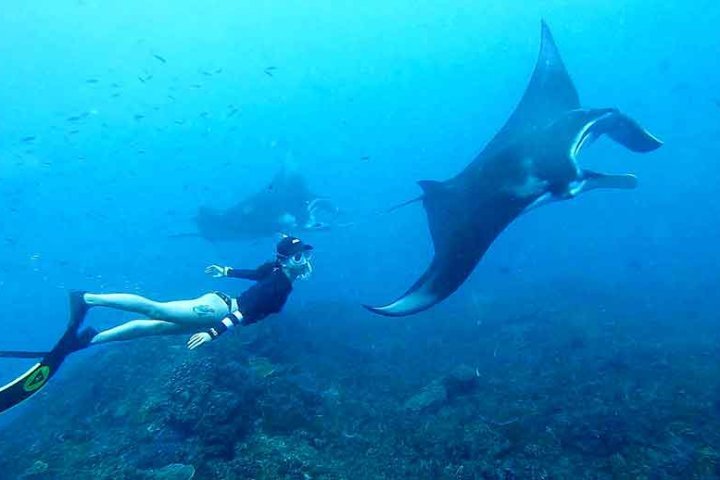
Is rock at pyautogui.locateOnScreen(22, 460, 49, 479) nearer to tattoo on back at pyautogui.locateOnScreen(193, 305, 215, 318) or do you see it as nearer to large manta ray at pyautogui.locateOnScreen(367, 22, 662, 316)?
tattoo on back at pyautogui.locateOnScreen(193, 305, 215, 318)

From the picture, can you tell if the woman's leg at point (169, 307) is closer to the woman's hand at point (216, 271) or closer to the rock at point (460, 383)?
the woman's hand at point (216, 271)

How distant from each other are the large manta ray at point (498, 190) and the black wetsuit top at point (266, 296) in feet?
5.01

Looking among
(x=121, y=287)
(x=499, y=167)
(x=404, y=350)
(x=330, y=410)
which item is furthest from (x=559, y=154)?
(x=121, y=287)

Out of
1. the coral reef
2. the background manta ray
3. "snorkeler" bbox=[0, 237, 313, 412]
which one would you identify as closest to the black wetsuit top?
"snorkeler" bbox=[0, 237, 313, 412]

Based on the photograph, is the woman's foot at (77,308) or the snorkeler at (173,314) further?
the woman's foot at (77,308)

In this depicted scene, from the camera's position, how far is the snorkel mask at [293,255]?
602cm

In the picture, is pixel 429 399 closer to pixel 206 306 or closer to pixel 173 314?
pixel 206 306

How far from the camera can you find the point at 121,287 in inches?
1932

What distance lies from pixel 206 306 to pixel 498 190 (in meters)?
4.10

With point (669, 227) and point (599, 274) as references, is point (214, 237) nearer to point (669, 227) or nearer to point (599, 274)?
point (599, 274)

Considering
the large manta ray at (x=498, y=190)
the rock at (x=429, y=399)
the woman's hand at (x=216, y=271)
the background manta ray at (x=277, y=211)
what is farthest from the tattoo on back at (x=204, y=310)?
the background manta ray at (x=277, y=211)

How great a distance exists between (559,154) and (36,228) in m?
120

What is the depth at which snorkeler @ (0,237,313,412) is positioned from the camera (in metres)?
5.10

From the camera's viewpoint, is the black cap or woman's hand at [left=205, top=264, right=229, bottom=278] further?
woman's hand at [left=205, top=264, right=229, bottom=278]
